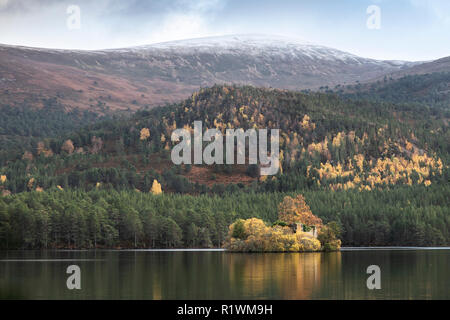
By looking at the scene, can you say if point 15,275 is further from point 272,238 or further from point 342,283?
point 272,238

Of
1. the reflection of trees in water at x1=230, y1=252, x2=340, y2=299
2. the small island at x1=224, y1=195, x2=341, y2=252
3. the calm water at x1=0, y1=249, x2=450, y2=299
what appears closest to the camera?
the calm water at x1=0, y1=249, x2=450, y2=299

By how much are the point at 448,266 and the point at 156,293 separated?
56950 mm

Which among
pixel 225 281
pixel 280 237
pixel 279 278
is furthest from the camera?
pixel 280 237

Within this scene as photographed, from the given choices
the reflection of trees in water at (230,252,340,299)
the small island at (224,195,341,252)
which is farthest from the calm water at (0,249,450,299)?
the small island at (224,195,341,252)

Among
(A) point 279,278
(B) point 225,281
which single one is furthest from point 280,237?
(B) point 225,281

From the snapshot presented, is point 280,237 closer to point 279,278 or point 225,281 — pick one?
point 279,278

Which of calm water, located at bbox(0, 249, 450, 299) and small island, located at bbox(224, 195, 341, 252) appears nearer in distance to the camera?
calm water, located at bbox(0, 249, 450, 299)

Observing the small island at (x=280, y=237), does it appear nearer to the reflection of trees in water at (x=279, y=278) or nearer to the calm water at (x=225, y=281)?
the reflection of trees in water at (x=279, y=278)

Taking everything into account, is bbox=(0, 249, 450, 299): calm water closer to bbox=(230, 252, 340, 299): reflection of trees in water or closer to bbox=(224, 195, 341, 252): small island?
bbox=(230, 252, 340, 299): reflection of trees in water

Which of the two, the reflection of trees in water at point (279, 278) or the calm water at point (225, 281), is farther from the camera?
the reflection of trees in water at point (279, 278)

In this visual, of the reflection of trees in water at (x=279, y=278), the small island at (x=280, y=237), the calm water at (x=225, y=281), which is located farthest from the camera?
the small island at (x=280, y=237)

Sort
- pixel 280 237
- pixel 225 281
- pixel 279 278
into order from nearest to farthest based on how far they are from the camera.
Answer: pixel 225 281
pixel 279 278
pixel 280 237

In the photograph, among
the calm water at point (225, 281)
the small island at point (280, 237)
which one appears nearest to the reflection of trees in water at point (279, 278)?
the calm water at point (225, 281)
